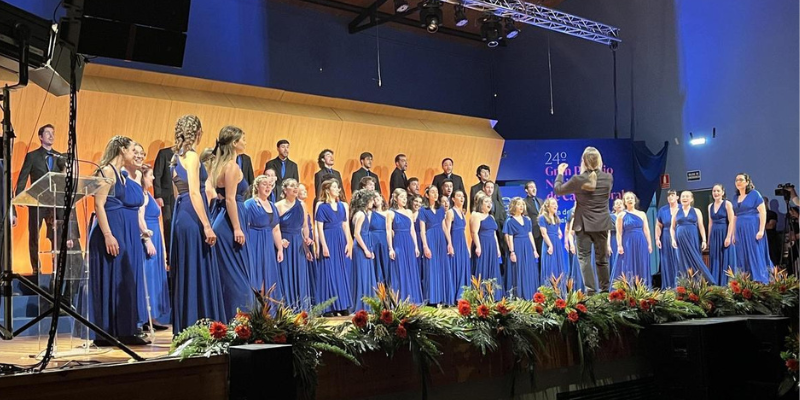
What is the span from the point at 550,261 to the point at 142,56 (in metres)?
7.37

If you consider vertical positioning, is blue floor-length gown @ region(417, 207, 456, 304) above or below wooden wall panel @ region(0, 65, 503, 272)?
below

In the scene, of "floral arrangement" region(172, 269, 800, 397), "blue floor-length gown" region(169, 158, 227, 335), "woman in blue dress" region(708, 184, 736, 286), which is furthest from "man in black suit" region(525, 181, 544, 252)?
"blue floor-length gown" region(169, 158, 227, 335)

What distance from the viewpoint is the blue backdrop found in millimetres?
11867

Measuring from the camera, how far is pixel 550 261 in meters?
10.2

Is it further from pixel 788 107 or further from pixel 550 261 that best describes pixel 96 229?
pixel 788 107

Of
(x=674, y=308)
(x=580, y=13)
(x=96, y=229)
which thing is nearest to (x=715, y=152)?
(x=580, y=13)

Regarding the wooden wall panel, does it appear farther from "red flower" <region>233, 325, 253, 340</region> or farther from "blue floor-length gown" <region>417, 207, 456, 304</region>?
"red flower" <region>233, 325, 253, 340</region>

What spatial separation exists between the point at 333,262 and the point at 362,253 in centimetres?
30

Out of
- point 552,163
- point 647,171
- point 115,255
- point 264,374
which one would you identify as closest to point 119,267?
point 115,255

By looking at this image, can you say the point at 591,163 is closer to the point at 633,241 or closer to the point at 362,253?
the point at 362,253

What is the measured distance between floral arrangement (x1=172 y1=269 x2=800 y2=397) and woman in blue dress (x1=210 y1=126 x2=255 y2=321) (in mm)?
395

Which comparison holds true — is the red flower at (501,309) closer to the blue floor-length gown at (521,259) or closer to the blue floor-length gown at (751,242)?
the blue floor-length gown at (521,259)

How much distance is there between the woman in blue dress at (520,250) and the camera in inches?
377

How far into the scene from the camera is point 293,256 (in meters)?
7.28
